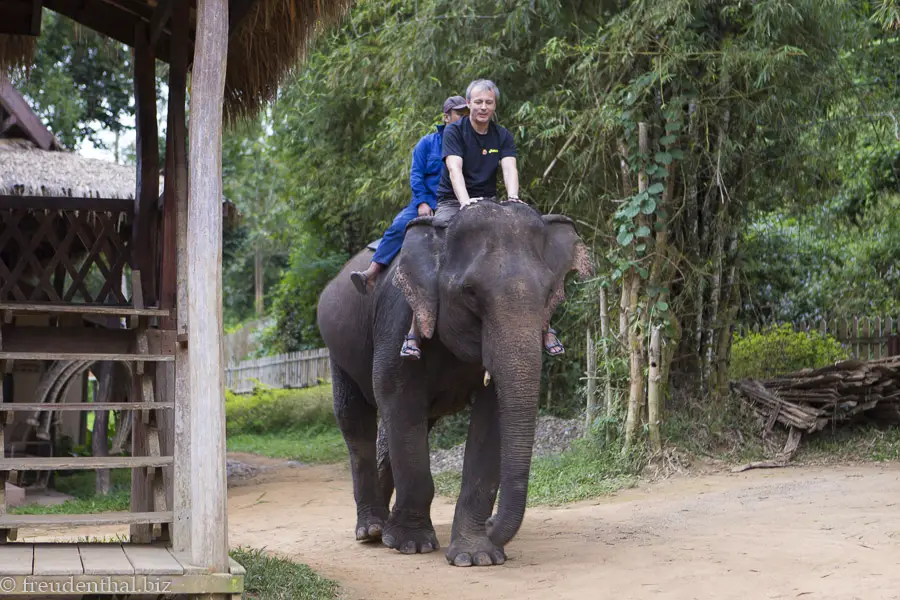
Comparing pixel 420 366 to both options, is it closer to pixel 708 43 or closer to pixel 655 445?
pixel 655 445

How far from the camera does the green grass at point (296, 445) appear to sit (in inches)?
639

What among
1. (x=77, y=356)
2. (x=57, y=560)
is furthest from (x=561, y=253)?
(x=57, y=560)

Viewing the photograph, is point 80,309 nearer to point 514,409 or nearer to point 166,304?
point 166,304

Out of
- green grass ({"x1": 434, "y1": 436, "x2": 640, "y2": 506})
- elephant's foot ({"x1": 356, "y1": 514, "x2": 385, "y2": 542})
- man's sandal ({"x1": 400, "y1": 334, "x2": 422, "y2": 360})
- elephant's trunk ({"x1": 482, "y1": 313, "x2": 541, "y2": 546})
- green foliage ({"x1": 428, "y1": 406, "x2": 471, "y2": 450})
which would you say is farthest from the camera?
green foliage ({"x1": 428, "y1": 406, "x2": 471, "y2": 450})

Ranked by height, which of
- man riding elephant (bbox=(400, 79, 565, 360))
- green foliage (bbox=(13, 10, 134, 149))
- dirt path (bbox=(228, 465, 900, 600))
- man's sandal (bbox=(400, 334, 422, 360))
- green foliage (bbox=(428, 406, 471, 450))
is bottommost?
dirt path (bbox=(228, 465, 900, 600))

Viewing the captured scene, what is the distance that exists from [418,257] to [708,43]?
5.24 m

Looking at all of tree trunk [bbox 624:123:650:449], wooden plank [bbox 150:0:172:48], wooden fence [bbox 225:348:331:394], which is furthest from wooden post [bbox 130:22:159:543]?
wooden fence [bbox 225:348:331:394]

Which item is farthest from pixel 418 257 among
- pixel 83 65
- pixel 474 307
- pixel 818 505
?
pixel 83 65

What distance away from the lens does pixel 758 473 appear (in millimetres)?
10109

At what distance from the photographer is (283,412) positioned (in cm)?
2050

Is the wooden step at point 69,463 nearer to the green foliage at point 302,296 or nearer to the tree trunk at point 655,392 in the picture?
the tree trunk at point 655,392

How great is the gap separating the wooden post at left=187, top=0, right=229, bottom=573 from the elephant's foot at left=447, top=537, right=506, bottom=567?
80.1 inches

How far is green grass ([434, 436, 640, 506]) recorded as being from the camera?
10018 mm

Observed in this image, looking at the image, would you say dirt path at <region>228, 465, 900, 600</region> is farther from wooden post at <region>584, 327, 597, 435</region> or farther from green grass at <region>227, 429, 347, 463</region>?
green grass at <region>227, 429, 347, 463</region>
